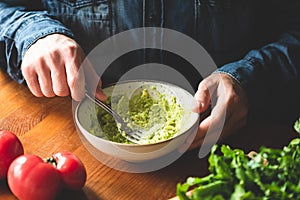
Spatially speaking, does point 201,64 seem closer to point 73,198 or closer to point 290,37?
point 290,37

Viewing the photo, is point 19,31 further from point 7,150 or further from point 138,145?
point 138,145

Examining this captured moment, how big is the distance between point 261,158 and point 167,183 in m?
0.34

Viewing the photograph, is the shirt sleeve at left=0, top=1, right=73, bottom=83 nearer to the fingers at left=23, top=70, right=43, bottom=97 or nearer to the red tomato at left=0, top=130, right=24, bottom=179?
the fingers at left=23, top=70, right=43, bottom=97

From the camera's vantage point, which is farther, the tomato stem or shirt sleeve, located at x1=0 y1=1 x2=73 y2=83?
shirt sleeve, located at x1=0 y1=1 x2=73 y2=83

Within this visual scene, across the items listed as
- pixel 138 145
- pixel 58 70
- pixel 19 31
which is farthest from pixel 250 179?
pixel 19 31

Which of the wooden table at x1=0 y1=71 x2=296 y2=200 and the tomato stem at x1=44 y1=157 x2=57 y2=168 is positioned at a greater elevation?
the tomato stem at x1=44 y1=157 x2=57 y2=168

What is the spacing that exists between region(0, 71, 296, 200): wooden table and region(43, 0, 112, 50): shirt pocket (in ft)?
0.93

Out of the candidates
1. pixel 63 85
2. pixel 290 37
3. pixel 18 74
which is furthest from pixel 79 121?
pixel 290 37

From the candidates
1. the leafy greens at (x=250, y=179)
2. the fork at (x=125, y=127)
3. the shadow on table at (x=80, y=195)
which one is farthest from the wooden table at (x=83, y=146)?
the leafy greens at (x=250, y=179)

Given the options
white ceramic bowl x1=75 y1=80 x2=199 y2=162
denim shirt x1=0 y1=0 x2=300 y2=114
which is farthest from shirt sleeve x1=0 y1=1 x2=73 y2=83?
white ceramic bowl x1=75 y1=80 x2=199 y2=162

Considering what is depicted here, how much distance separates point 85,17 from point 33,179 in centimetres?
74

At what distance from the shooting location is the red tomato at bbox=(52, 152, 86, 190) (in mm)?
1195

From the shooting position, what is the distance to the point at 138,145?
47.2 inches

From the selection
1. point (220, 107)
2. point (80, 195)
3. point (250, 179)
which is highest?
point (250, 179)
